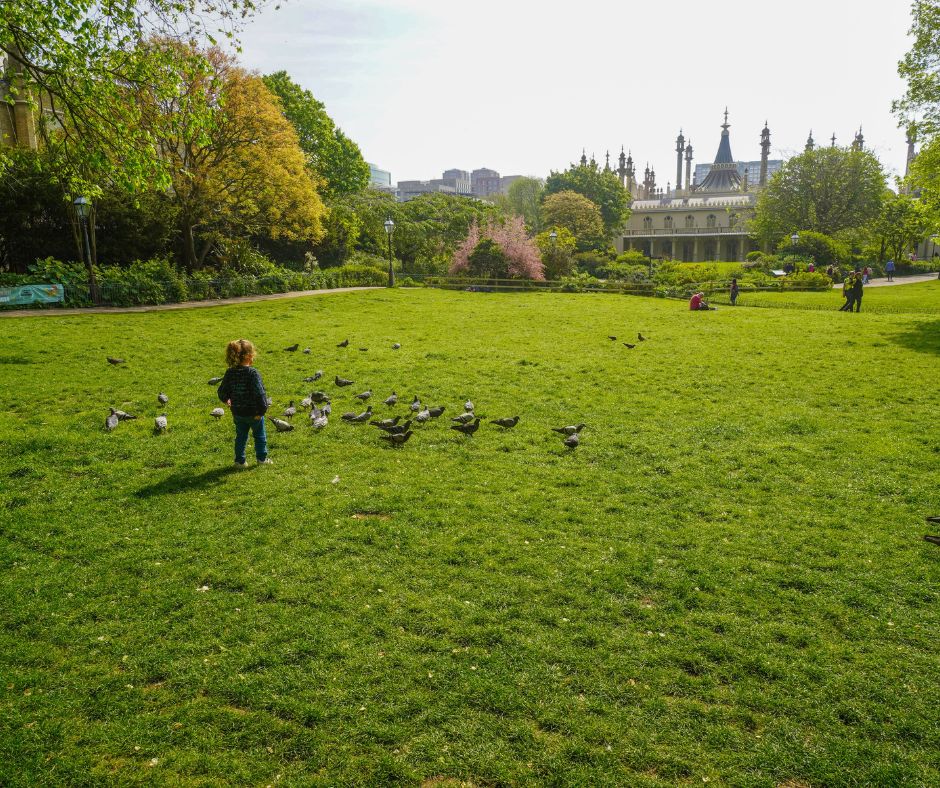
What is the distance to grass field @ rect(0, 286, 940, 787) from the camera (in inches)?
160

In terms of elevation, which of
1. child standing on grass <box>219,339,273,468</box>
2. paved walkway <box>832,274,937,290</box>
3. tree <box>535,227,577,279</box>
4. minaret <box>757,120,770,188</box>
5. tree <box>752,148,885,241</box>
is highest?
minaret <box>757,120,770,188</box>

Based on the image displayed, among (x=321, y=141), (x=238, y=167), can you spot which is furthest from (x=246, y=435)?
(x=321, y=141)

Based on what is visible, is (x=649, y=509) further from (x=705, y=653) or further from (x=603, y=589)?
(x=705, y=653)

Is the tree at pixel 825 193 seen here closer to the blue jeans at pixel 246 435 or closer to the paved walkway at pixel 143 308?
the paved walkway at pixel 143 308

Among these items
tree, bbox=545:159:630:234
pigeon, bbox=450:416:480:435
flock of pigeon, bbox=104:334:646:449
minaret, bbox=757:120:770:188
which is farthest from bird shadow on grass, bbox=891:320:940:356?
minaret, bbox=757:120:770:188

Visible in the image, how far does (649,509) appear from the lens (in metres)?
7.64

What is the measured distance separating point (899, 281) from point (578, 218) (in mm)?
32083

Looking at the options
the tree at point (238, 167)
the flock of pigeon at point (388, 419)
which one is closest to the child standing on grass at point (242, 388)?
the flock of pigeon at point (388, 419)

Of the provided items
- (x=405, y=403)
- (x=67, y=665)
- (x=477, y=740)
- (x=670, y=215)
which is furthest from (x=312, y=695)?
(x=670, y=215)

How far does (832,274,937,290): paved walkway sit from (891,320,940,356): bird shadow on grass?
72.1ft

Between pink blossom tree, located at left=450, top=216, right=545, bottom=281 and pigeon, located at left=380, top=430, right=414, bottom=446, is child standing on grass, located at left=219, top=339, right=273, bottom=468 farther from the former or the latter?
pink blossom tree, located at left=450, top=216, right=545, bottom=281

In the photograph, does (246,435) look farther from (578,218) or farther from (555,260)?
(578,218)

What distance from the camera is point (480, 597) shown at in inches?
226

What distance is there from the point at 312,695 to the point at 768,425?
9217 mm
